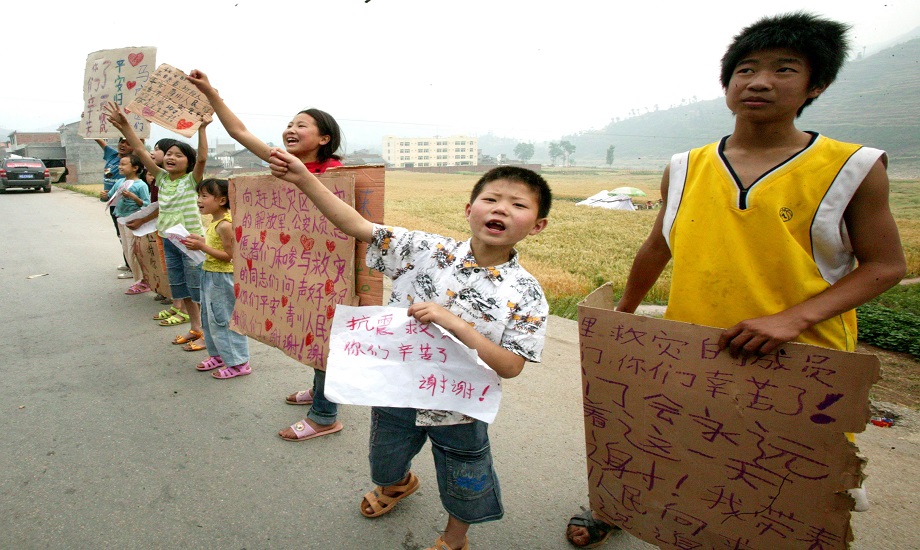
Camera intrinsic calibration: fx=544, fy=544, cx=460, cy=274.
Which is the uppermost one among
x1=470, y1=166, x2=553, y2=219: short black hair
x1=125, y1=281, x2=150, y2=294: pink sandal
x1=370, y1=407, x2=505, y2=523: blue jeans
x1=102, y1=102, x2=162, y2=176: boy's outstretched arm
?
x1=102, y1=102, x2=162, y2=176: boy's outstretched arm

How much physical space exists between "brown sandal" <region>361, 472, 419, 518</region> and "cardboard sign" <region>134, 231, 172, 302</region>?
367cm

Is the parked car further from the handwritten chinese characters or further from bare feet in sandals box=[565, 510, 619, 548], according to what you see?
bare feet in sandals box=[565, 510, 619, 548]

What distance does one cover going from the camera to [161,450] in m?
2.75

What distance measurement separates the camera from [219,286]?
3.62 meters

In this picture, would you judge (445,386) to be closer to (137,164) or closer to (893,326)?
(893,326)

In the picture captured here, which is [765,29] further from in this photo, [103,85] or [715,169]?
[103,85]

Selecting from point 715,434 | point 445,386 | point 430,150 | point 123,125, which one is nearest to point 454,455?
point 445,386

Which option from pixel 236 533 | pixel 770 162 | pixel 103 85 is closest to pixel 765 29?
pixel 770 162

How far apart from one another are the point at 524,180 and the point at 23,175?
26.7m

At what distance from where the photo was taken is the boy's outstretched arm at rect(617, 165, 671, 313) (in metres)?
1.89

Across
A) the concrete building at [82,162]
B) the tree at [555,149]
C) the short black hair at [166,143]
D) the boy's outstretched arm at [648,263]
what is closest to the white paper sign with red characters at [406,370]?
the boy's outstretched arm at [648,263]

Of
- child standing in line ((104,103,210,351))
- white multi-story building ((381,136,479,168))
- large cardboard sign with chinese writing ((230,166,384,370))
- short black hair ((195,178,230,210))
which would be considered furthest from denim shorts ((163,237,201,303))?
white multi-story building ((381,136,479,168))

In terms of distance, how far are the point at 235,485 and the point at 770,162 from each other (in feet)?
8.09

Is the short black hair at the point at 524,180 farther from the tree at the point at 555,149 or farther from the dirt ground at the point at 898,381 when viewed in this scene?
the tree at the point at 555,149
